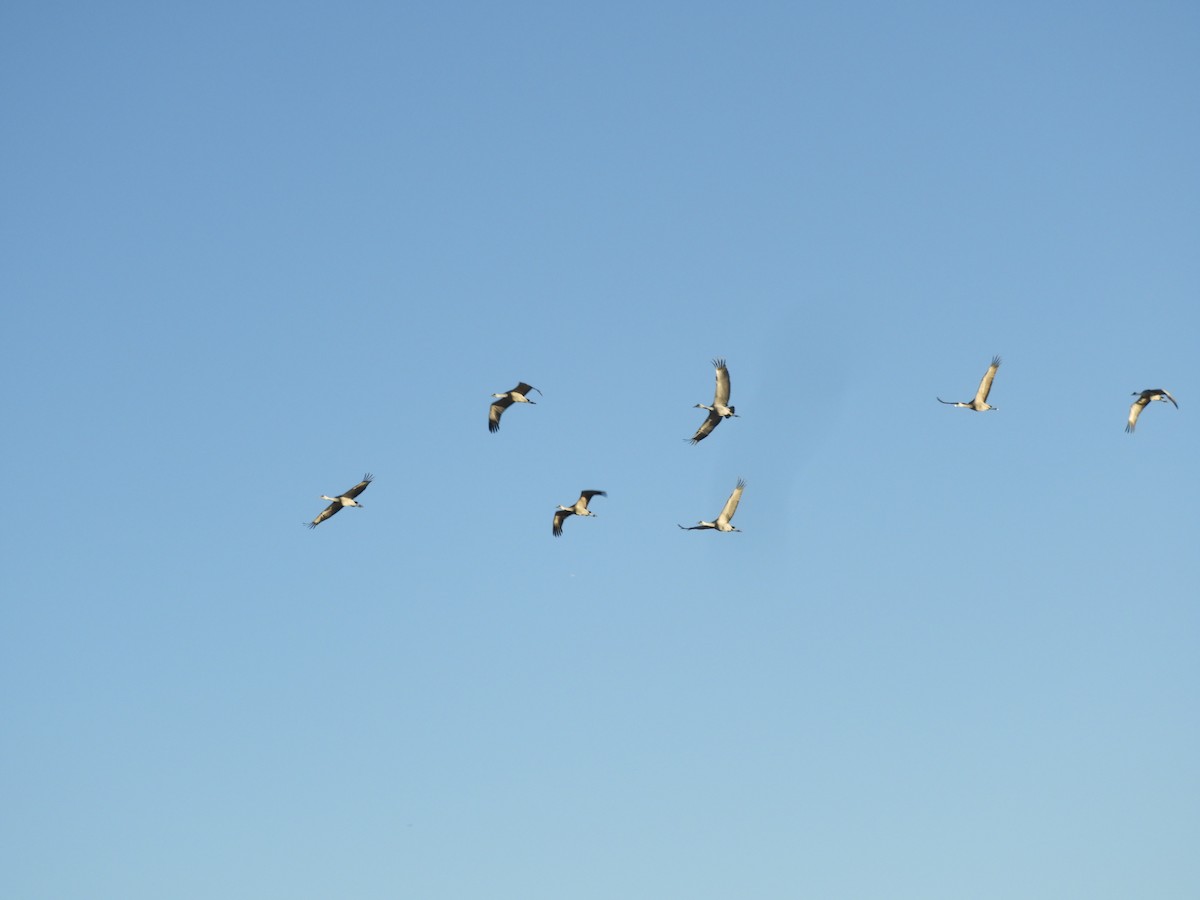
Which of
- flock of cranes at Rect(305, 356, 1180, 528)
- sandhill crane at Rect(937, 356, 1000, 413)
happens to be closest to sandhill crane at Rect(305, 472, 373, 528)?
flock of cranes at Rect(305, 356, 1180, 528)

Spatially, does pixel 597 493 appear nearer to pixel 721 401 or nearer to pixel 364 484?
pixel 721 401

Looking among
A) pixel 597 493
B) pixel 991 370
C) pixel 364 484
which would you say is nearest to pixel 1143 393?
pixel 991 370

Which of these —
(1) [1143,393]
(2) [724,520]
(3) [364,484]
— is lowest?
(3) [364,484]

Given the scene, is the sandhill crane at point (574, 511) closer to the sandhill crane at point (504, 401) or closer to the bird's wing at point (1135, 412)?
the sandhill crane at point (504, 401)

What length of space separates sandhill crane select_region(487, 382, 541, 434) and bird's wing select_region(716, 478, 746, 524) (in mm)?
9823

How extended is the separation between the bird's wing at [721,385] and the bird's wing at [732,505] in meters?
4.82

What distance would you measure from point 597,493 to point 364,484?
1085 cm

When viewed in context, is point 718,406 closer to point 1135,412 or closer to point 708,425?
point 708,425

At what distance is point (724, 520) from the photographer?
216ft

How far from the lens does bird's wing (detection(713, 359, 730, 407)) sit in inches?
2451

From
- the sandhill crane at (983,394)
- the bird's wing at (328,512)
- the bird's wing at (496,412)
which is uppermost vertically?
the sandhill crane at (983,394)

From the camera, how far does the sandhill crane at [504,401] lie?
64.1 m

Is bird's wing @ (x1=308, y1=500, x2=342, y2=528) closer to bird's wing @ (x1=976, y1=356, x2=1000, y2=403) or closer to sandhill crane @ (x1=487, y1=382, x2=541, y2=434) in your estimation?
sandhill crane @ (x1=487, y1=382, x2=541, y2=434)

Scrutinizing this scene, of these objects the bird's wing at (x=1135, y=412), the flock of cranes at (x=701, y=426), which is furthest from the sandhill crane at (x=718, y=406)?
the bird's wing at (x=1135, y=412)
